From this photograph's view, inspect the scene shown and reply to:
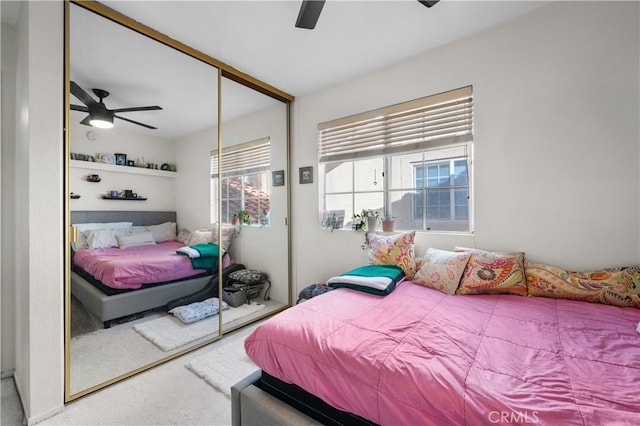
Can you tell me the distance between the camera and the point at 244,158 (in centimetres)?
294

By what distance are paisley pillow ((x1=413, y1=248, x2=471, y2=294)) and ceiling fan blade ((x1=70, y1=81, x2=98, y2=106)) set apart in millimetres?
2734

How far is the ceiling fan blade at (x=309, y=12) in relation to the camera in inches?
57.3

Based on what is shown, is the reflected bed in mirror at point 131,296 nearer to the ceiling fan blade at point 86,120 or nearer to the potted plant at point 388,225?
the ceiling fan blade at point 86,120

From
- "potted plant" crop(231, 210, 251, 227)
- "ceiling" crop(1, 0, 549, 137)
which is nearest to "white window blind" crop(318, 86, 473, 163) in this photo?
"ceiling" crop(1, 0, 549, 137)

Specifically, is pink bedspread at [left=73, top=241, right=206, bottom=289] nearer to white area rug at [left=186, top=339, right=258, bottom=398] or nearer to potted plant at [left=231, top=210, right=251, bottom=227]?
potted plant at [left=231, top=210, right=251, bottom=227]

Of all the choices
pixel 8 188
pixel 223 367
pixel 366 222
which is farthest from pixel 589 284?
pixel 8 188

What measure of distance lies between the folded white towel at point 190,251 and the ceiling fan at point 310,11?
2.02 m

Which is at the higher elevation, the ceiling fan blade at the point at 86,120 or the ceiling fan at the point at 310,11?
the ceiling fan at the point at 310,11

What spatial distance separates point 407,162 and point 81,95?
2.80m

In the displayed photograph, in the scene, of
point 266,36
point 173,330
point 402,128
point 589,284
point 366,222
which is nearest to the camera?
point 589,284

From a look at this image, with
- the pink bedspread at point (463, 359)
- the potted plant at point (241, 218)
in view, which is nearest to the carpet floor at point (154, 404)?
the pink bedspread at point (463, 359)

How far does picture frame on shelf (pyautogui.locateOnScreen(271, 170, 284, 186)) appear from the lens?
336 centimetres

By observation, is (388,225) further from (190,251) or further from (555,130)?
(190,251)

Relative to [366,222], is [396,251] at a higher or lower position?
lower
